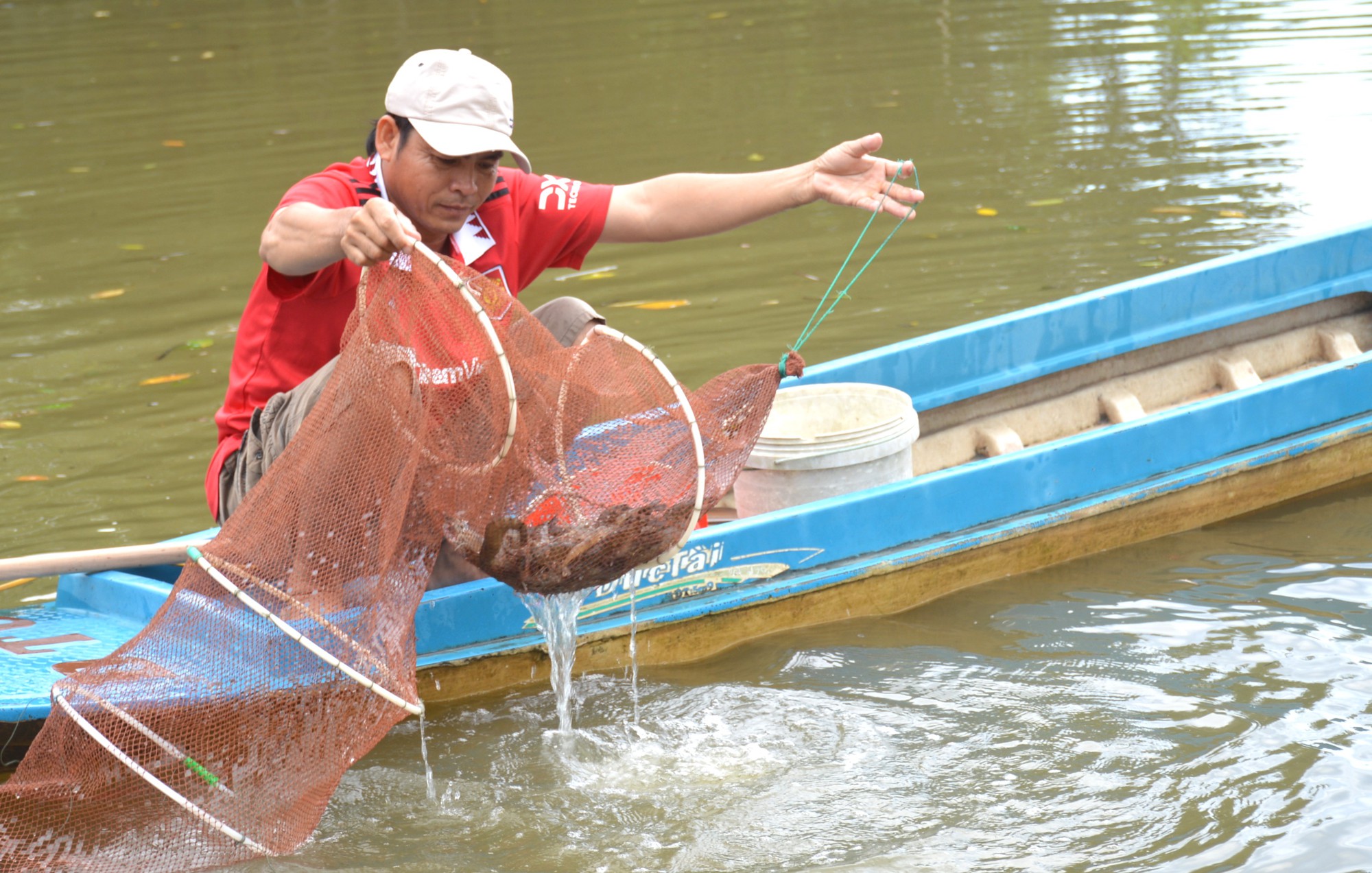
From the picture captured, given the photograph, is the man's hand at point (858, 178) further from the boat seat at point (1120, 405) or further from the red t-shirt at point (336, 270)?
the boat seat at point (1120, 405)

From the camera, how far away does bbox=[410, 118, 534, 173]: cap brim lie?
3.67 meters

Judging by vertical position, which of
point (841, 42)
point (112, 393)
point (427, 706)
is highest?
point (841, 42)

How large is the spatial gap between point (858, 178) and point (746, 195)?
14.2 inches

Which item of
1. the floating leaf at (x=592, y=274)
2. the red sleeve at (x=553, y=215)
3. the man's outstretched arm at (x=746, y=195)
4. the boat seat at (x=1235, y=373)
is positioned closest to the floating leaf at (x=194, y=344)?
the floating leaf at (x=592, y=274)

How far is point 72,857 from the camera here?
11.9 feet

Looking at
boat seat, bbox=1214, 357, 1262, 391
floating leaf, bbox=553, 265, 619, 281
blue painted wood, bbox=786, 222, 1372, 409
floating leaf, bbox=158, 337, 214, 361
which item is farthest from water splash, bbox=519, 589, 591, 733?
floating leaf, bbox=553, 265, 619, 281

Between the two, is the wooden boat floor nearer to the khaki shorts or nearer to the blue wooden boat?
the blue wooden boat

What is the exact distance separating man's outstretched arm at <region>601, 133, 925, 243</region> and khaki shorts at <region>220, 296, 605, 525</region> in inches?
20.7

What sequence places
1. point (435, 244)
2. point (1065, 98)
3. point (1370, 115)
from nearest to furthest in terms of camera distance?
point (435, 244) → point (1370, 115) → point (1065, 98)

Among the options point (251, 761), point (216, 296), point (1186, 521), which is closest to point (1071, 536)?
point (1186, 521)

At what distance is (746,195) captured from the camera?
4.44 meters

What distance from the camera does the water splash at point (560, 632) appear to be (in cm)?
416

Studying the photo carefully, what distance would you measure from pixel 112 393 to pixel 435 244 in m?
3.97

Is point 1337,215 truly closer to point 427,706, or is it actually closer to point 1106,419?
point 1106,419
